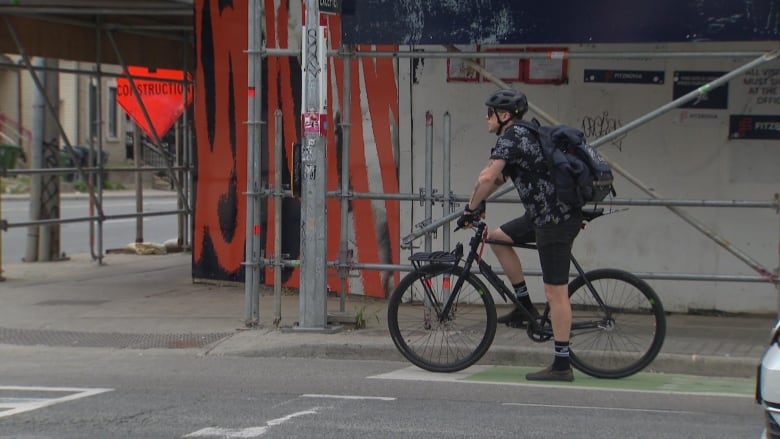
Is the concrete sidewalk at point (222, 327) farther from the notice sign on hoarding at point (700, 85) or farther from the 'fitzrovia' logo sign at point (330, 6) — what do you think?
the 'fitzrovia' logo sign at point (330, 6)

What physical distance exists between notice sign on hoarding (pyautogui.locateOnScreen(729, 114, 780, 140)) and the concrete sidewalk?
174 cm

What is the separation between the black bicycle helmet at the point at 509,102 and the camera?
722 centimetres

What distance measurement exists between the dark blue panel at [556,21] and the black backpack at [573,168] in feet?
4.71

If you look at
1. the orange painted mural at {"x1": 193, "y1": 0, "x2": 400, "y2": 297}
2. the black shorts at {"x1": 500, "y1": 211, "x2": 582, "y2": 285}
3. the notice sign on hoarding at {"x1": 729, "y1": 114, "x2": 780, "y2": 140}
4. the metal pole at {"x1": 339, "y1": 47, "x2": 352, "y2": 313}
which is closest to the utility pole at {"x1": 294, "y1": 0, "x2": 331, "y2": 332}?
the metal pole at {"x1": 339, "y1": 47, "x2": 352, "y2": 313}

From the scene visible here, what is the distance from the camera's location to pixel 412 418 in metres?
6.29

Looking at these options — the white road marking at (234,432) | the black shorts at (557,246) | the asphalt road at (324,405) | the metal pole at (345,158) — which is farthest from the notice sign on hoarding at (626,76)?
the white road marking at (234,432)

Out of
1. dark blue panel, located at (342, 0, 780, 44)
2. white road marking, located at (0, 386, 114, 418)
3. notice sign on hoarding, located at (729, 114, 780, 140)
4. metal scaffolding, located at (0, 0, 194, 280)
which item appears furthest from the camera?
metal scaffolding, located at (0, 0, 194, 280)

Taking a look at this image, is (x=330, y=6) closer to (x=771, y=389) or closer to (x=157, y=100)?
(x=771, y=389)

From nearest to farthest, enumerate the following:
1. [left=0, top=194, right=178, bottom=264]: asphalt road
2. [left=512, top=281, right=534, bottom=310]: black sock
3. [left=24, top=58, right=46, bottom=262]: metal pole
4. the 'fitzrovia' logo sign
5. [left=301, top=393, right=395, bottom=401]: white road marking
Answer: [left=301, top=393, right=395, bottom=401]: white road marking, [left=512, top=281, right=534, bottom=310]: black sock, the 'fitzrovia' logo sign, [left=24, top=58, right=46, bottom=262]: metal pole, [left=0, top=194, right=178, bottom=264]: asphalt road

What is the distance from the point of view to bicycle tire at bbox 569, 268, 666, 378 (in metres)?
7.25

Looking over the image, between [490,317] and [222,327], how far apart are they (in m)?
3.23

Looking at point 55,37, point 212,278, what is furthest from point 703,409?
point 55,37

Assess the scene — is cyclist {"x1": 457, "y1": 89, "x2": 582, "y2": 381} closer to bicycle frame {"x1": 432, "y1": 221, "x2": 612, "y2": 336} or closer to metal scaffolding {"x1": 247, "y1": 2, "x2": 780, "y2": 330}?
bicycle frame {"x1": 432, "y1": 221, "x2": 612, "y2": 336}

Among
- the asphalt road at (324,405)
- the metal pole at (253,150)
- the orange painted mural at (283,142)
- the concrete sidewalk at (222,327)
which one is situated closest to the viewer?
the asphalt road at (324,405)
